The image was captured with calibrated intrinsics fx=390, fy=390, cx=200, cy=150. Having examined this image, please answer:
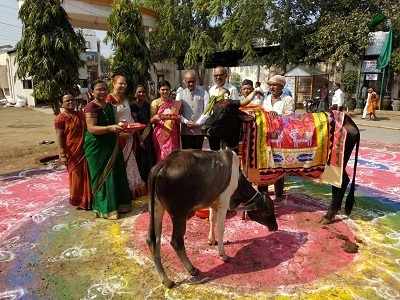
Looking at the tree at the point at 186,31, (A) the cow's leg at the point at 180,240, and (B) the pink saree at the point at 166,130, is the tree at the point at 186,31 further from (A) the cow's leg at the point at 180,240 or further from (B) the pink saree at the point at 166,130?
(A) the cow's leg at the point at 180,240

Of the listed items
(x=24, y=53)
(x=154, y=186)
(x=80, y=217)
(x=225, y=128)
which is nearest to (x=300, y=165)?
(x=225, y=128)

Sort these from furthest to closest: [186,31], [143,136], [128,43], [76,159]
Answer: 1. [186,31]
2. [128,43]
3. [143,136]
4. [76,159]

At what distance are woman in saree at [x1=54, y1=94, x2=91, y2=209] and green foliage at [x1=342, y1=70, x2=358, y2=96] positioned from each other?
16276 mm

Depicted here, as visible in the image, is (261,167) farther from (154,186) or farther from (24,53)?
(24,53)

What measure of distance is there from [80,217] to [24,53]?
14.2 ft

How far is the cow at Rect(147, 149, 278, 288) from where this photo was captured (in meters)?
2.97

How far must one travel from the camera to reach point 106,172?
14.8 feet

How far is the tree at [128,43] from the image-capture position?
11.5 metres

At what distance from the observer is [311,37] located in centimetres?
1788

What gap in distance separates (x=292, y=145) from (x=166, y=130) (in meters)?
1.66

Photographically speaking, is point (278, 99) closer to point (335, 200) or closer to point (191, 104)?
point (191, 104)

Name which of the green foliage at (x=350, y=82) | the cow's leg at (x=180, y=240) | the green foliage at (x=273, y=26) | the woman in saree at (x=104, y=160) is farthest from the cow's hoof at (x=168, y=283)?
the green foliage at (x=350, y=82)

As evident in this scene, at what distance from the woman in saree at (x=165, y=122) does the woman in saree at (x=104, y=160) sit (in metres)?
0.60

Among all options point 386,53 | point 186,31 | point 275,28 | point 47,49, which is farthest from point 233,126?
point 186,31
